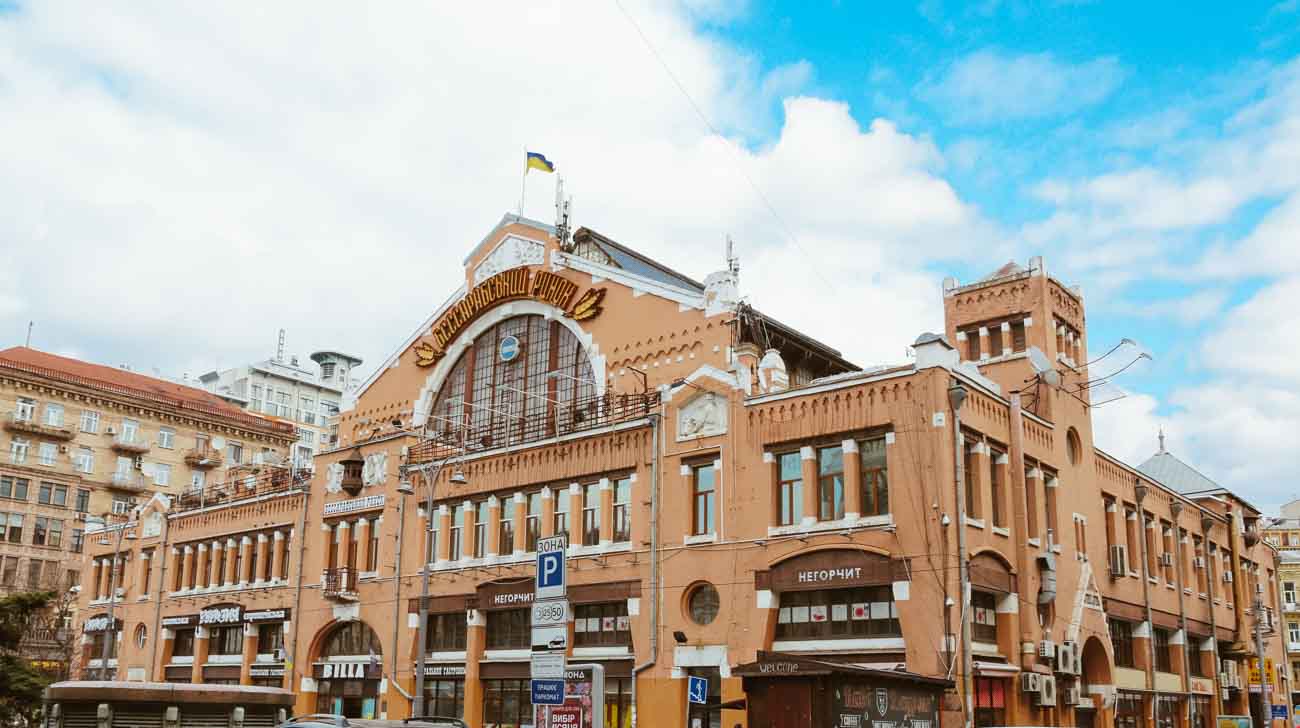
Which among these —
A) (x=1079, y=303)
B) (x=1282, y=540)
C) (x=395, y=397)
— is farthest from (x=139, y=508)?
(x=1282, y=540)

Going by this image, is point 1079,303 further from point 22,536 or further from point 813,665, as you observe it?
point 22,536

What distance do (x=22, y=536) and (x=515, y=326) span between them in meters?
49.0

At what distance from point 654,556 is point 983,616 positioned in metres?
10.0

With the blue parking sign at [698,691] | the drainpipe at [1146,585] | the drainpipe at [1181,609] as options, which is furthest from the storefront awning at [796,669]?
the drainpipe at [1181,609]

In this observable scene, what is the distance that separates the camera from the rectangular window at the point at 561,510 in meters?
41.2

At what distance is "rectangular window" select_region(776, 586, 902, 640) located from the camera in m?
32.9

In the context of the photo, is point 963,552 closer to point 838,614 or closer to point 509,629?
point 838,614

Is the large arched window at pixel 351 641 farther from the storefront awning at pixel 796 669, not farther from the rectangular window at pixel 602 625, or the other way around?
the storefront awning at pixel 796 669

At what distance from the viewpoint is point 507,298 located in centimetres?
4819

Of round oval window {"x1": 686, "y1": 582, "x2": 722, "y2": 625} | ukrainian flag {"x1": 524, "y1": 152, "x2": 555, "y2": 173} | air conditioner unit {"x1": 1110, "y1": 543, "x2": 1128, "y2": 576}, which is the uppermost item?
ukrainian flag {"x1": 524, "y1": 152, "x2": 555, "y2": 173}

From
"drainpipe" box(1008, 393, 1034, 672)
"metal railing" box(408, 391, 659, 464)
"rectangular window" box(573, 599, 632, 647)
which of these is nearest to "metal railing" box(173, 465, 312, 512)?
"metal railing" box(408, 391, 659, 464)

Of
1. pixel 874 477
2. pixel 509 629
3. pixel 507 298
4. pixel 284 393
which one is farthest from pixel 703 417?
pixel 284 393

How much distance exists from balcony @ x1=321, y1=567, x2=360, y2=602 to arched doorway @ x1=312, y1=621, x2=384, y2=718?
1207 mm

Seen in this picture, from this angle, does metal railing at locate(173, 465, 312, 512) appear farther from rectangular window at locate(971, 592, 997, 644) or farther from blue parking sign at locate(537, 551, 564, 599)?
blue parking sign at locate(537, 551, 564, 599)
